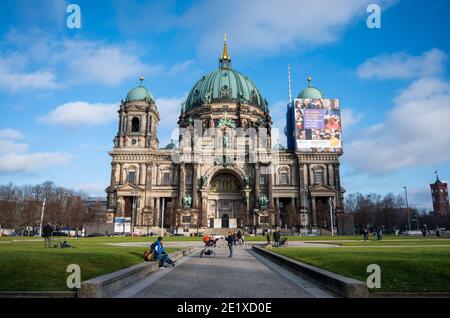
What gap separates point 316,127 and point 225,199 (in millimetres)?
26570

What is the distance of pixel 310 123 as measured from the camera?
258 feet

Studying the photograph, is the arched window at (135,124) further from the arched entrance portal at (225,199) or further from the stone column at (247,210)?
the stone column at (247,210)

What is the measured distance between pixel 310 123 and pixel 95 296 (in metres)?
74.6

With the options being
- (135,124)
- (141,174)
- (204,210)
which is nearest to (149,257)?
(204,210)

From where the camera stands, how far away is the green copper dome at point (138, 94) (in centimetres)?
8362

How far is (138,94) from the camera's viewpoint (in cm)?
8412

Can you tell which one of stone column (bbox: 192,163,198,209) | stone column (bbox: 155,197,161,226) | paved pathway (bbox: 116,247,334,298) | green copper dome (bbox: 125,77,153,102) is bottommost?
paved pathway (bbox: 116,247,334,298)

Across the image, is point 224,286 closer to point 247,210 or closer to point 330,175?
point 247,210

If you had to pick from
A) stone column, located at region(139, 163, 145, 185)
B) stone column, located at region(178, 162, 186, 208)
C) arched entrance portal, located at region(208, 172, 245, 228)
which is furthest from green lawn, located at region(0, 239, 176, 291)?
arched entrance portal, located at region(208, 172, 245, 228)

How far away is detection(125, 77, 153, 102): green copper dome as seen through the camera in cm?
8362

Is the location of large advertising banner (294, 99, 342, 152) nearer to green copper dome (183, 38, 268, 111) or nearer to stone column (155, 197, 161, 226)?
green copper dome (183, 38, 268, 111)

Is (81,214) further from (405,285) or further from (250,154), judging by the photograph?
(405,285)

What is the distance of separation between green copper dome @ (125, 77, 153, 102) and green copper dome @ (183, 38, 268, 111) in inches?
589
